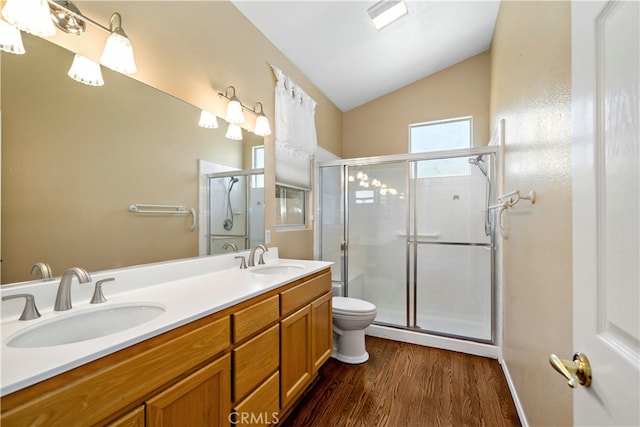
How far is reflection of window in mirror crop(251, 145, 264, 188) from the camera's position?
2166mm

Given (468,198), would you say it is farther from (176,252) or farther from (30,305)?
(30,305)

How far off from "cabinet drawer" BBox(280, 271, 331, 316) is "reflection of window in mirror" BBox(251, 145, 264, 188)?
2.83ft

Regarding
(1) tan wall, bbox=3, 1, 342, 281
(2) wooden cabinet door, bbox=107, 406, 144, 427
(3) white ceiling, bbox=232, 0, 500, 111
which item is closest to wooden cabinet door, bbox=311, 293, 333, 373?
(1) tan wall, bbox=3, 1, 342, 281

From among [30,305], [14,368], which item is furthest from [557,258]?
[30,305]

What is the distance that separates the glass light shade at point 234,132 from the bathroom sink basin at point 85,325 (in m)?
1.24

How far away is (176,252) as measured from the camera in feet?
5.21

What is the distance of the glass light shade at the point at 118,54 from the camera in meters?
1.21

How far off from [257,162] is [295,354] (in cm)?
139

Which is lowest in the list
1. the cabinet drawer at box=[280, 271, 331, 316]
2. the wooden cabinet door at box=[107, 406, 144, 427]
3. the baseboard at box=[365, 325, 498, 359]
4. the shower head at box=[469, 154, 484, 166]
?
the baseboard at box=[365, 325, 498, 359]

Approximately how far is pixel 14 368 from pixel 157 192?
0.97 m

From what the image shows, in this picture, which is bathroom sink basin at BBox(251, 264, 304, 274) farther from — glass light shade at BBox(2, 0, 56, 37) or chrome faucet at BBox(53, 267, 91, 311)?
glass light shade at BBox(2, 0, 56, 37)

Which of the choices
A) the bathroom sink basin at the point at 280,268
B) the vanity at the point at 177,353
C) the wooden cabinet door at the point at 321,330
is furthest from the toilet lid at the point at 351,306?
the bathroom sink basin at the point at 280,268

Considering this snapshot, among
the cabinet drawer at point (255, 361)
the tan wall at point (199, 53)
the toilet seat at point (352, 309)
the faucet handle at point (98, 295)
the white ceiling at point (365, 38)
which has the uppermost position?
the white ceiling at point (365, 38)

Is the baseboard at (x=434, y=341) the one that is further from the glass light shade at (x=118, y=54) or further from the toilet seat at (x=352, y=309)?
the glass light shade at (x=118, y=54)
